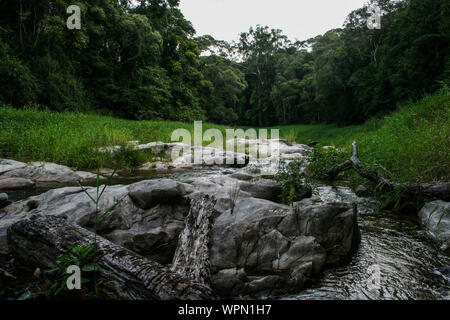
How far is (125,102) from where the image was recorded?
2048 centimetres

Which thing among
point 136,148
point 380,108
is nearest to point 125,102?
point 136,148

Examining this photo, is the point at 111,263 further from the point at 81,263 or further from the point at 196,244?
the point at 196,244

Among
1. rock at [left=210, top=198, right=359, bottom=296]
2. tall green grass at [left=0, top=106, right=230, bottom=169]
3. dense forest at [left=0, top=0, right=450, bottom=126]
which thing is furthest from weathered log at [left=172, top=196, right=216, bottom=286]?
dense forest at [left=0, top=0, right=450, bottom=126]

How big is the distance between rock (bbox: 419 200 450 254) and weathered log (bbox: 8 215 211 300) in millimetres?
2668

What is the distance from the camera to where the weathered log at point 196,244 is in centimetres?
181

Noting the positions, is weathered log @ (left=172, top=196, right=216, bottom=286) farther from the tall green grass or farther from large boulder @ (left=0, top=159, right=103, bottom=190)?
the tall green grass

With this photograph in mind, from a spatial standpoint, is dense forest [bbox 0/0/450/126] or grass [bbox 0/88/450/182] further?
dense forest [bbox 0/0/450/126]

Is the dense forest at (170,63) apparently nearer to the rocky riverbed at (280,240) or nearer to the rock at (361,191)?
the rock at (361,191)

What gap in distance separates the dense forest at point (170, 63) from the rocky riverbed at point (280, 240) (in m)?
6.09

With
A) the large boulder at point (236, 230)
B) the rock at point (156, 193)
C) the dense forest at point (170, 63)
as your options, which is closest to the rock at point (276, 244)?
the large boulder at point (236, 230)

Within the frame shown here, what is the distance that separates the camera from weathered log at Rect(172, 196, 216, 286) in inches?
71.2

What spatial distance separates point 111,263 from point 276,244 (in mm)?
1359

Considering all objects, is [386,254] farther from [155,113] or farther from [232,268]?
[155,113]
